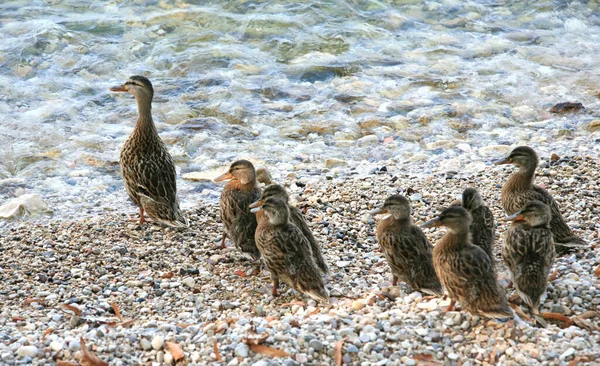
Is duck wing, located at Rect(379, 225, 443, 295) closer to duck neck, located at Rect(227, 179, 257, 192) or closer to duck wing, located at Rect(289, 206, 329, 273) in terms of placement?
duck wing, located at Rect(289, 206, 329, 273)

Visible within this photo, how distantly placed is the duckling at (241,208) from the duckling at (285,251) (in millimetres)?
382

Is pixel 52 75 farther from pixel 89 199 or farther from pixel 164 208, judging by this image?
pixel 164 208

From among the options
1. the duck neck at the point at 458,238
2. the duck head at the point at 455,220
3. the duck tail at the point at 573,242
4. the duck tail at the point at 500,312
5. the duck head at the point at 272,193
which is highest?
the duck head at the point at 455,220

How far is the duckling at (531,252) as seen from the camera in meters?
5.13

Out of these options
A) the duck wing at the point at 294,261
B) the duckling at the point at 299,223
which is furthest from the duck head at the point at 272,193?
the duck wing at the point at 294,261

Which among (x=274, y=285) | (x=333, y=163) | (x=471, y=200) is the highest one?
(x=471, y=200)

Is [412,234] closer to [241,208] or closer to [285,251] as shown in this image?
[285,251]

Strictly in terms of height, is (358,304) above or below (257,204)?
below

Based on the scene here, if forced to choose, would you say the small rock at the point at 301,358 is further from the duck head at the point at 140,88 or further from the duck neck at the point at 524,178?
the duck head at the point at 140,88

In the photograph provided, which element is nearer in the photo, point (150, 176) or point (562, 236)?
point (562, 236)

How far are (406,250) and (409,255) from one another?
A: 0.14ft

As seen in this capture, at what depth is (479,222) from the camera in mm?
5840

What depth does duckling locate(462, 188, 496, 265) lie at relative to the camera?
18.9 feet

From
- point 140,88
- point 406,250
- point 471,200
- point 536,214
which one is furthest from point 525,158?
point 140,88
